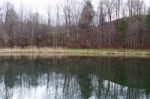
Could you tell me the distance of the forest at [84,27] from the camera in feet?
199

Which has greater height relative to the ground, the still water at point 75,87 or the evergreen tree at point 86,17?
the evergreen tree at point 86,17

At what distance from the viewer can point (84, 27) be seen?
66.6m

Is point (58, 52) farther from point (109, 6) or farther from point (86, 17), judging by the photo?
point (109, 6)

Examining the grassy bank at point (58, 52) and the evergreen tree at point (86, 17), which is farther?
the evergreen tree at point (86, 17)

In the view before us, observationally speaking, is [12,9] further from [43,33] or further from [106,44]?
[106,44]

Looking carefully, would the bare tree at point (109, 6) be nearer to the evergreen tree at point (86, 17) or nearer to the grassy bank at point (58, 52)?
the evergreen tree at point (86, 17)


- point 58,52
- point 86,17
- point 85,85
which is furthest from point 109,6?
point 85,85

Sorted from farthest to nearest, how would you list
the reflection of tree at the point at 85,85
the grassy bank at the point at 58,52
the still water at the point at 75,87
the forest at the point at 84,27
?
the forest at the point at 84,27 → the grassy bank at the point at 58,52 → the reflection of tree at the point at 85,85 → the still water at the point at 75,87

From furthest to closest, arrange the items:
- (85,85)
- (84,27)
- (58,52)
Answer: (84,27) → (58,52) → (85,85)

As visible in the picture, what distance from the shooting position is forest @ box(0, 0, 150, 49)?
60.7m

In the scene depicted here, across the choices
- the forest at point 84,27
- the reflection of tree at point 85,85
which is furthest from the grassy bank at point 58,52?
the reflection of tree at point 85,85

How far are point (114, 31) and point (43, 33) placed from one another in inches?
633

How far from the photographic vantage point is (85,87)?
1816 cm

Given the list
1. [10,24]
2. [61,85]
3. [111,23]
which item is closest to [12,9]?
[10,24]
